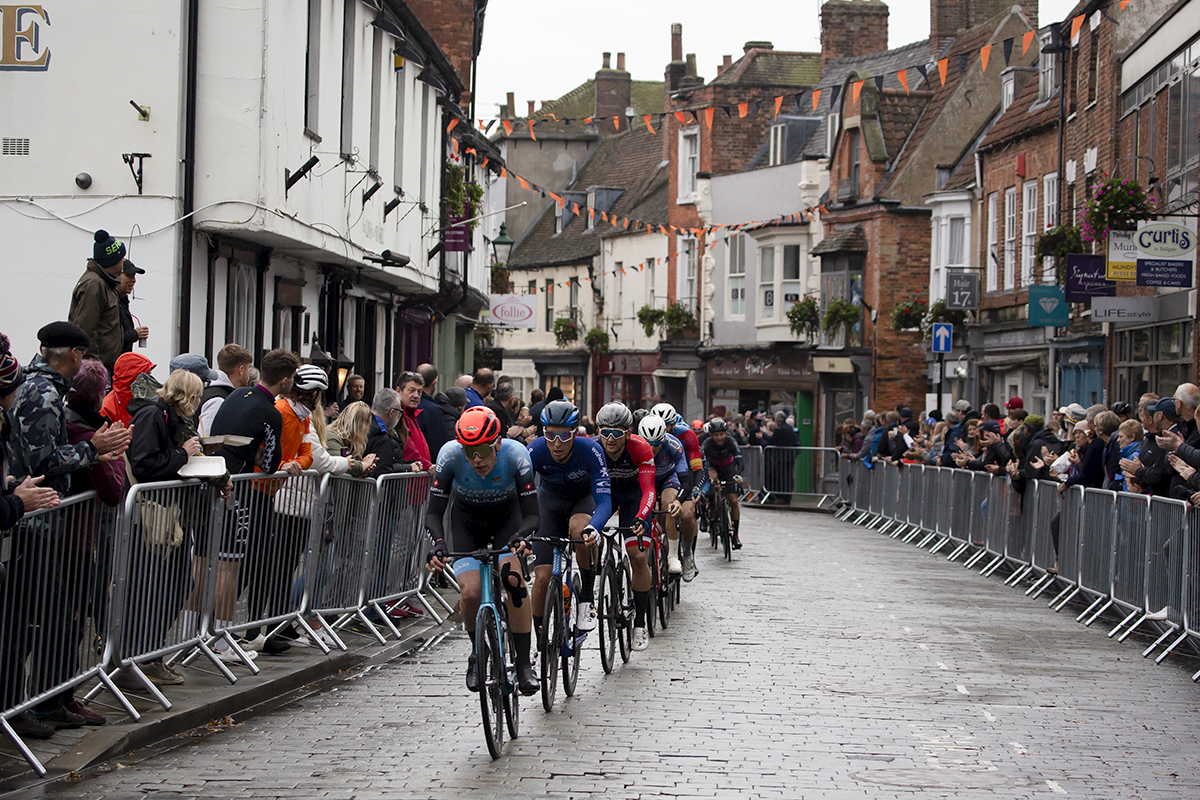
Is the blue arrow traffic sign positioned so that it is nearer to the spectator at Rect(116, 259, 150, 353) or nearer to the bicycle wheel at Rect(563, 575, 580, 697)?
the spectator at Rect(116, 259, 150, 353)

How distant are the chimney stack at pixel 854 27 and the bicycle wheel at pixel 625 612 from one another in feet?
131

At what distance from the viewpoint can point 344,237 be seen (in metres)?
19.4

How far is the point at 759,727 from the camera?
8633 mm

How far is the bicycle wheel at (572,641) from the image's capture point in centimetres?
948

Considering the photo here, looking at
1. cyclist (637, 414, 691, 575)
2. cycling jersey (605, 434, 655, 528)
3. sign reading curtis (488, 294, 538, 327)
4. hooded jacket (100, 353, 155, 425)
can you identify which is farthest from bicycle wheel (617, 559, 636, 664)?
sign reading curtis (488, 294, 538, 327)

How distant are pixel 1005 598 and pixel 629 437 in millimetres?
6566

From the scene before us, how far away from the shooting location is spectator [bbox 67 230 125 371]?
10.6 meters

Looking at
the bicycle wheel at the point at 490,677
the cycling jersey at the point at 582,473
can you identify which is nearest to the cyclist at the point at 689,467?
the cycling jersey at the point at 582,473

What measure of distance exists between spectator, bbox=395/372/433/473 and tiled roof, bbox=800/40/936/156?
30.5m

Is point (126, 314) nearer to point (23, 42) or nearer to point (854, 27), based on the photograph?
point (23, 42)

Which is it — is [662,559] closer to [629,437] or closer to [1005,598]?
[629,437]

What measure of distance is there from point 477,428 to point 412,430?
556 centimetres

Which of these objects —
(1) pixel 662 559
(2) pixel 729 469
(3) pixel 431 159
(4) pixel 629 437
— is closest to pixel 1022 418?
(2) pixel 729 469

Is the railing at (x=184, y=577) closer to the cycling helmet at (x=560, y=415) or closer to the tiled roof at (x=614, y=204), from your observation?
the cycling helmet at (x=560, y=415)
